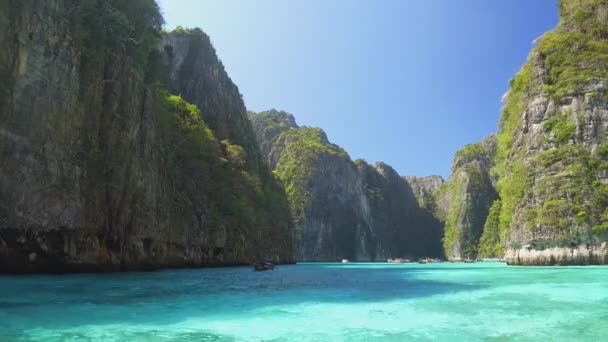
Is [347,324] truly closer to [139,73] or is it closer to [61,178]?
[61,178]

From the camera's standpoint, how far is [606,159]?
44.0 meters

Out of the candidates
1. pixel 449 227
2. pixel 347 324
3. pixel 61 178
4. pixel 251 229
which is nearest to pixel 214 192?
pixel 251 229

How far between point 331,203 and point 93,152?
369ft

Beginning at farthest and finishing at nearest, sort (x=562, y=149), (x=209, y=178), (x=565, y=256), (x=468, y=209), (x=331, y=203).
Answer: (x=331, y=203)
(x=468, y=209)
(x=209, y=178)
(x=562, y=149)
(x=565, y=256)

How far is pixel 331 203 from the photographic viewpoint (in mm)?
139250

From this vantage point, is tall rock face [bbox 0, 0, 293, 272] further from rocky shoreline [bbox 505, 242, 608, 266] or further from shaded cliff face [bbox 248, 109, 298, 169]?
shaded cliff face [bbox 248, 109, 298, 169]

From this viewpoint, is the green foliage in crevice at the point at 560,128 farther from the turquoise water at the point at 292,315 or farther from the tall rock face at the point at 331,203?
the tall rock face at the point at 331,203

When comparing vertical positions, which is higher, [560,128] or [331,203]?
[560,128]

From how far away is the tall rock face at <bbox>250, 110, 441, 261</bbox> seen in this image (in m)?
136

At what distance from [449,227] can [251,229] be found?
309 feet

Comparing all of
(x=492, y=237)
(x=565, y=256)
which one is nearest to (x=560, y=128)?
(x=565, y=256)

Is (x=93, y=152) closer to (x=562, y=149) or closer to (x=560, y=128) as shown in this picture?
(x=562, y=149)

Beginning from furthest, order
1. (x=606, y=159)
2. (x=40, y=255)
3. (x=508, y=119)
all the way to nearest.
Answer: (x=508, y=119) < (x=606, y=159) < (x=40, y=255)

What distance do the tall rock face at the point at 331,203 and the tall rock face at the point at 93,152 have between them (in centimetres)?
7744
